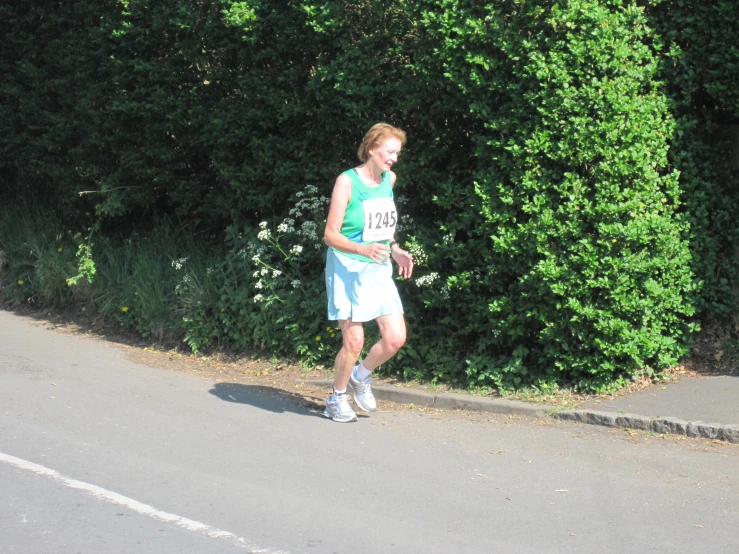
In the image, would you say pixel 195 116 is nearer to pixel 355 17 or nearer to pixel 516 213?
pixel 355 17

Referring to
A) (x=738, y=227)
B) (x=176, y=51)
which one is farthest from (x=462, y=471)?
(x=176, y=51)

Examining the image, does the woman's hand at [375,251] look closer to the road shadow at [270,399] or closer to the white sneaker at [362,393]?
the white sneaker at [362,393]

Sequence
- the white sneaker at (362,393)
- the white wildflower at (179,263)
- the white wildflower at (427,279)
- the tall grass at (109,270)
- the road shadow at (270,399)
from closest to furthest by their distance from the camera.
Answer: the white sneaker at (362,393)
the road shadow at (270,399)
the white wildflower at (427,279)
the white wildflower at (179,263)
the tall grass at (109,270)

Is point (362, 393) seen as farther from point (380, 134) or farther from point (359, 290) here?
point (380, 134)

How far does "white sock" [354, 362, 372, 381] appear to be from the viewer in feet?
23.2

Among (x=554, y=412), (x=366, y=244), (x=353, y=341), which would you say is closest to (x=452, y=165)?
(x=366, y=244)

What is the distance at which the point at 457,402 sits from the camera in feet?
24.6

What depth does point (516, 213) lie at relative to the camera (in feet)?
24.2

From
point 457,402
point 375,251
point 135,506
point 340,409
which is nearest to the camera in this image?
point 135,506

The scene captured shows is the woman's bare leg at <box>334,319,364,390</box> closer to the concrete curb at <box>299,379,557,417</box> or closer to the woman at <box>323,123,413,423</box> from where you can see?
the woman at <box>323,123,413,423</box>

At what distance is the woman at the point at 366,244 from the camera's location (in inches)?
261

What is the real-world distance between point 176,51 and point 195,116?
790mm

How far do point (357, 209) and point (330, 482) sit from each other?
6.51 ft

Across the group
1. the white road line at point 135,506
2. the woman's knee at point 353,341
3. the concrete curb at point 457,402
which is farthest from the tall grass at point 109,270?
the white road line at point 135,506
